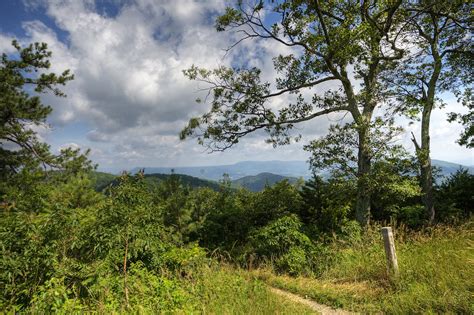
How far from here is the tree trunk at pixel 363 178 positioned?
10.4 m

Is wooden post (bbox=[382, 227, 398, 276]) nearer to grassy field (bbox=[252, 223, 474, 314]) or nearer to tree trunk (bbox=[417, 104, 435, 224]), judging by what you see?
grassy field (bbox=[252, 223, 474, 314])

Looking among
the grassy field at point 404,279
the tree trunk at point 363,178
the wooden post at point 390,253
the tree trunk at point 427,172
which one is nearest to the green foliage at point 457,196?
the tree trunk at point 427,172

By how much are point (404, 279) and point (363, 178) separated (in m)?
5.37

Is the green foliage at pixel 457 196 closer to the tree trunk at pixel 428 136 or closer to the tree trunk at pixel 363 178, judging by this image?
the tree trunk at pixel 428 136

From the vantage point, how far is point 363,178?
10375 millimetres

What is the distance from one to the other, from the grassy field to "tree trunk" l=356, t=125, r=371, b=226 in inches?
116

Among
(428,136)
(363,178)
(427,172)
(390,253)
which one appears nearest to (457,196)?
(427,172)

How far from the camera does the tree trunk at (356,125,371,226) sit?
1044 centimetres

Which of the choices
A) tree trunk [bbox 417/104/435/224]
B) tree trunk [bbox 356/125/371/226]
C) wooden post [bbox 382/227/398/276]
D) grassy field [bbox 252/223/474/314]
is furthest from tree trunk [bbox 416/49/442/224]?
wooden post [bbox 382/227/398/276]

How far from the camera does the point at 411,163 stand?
1027 centimetres

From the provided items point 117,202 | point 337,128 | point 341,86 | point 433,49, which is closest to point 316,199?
point 337,128

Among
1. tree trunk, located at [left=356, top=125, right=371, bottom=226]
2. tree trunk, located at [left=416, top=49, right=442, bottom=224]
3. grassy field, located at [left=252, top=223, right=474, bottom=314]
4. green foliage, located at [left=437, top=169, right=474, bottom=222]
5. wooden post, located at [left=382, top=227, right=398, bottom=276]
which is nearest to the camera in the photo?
grassy field, located at [left=252, top=223, right=474, bottom=314]

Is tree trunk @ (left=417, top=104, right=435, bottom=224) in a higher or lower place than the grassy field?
higher

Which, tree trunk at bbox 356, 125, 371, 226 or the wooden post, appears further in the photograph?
tree trunk at bbox 356, 125, 371, 226
